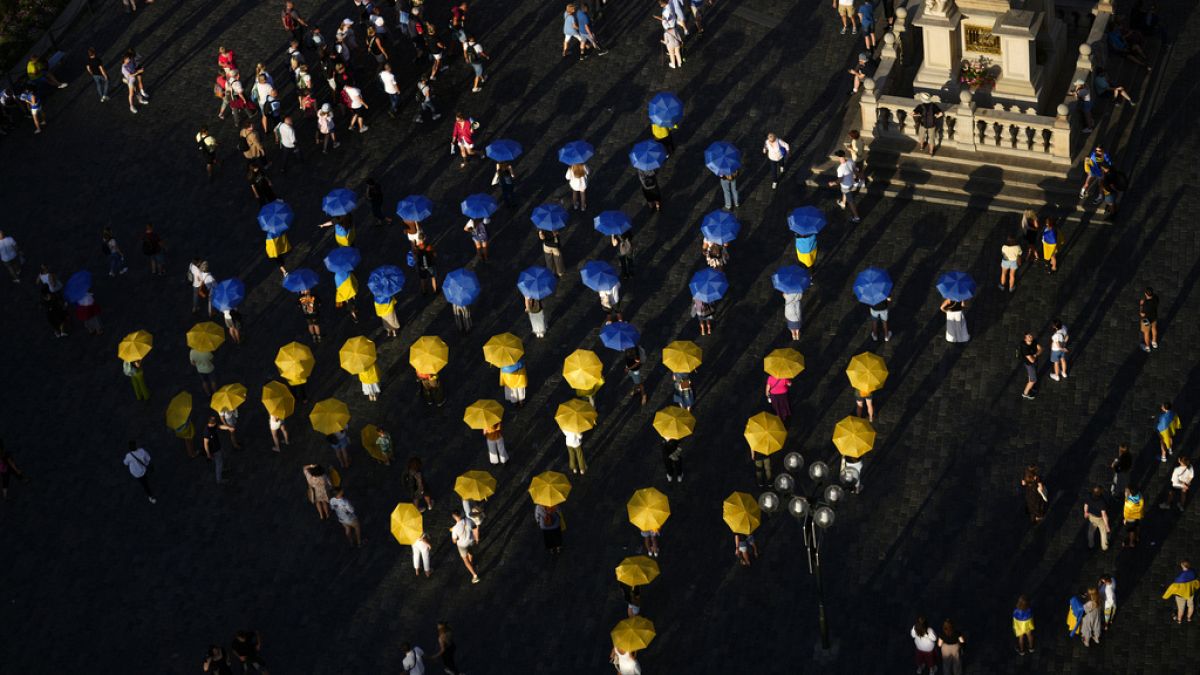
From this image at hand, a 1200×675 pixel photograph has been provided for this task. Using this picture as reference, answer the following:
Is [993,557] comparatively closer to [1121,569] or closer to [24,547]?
[1121,569]

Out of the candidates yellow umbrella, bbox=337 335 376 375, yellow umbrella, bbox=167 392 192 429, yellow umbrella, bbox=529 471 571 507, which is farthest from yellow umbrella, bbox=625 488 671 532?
yellow umbrella, bbox=167 392 192 429

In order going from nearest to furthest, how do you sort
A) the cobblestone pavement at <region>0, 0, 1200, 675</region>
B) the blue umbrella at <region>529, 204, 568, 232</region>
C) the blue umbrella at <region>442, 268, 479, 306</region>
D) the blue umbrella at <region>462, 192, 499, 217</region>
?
the cobblestone pavement at <region>0, 0, 1200, 675</region> → the blue umbrella at <region>442, 268, 479, 306</region> → the blue umbrella at <region>529, 204, 568, 232</region> → the blue umbrella at <region>462, 192, 499, 217</region>

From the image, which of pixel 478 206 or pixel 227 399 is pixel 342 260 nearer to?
pixel 478 206

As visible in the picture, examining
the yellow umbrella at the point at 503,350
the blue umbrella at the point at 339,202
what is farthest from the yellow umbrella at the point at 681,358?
the blue umbrella at the point at 339,202

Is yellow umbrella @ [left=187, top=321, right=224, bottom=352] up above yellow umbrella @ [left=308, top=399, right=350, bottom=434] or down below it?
above

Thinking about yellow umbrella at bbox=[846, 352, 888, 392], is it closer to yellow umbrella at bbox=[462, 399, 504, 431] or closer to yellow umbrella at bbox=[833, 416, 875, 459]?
yellow umbrella at bbox=[833, 416, 875, 459]

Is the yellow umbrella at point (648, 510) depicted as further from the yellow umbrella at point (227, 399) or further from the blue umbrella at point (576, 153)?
the blue umbrella at point (576, 153)

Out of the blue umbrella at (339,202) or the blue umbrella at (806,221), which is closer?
the blue umbrella at (806,221)
